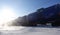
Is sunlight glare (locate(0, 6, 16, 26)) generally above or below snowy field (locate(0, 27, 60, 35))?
above

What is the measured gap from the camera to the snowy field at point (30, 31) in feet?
5.18

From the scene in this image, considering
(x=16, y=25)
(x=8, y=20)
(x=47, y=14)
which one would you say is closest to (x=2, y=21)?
(x=8, y=20)

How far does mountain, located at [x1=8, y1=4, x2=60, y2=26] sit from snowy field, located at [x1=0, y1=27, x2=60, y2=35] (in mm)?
85

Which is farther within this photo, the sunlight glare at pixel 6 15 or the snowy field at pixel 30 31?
the sunlight glare at pixel 6 15

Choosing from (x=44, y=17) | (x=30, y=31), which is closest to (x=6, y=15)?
(x=30, y=31)

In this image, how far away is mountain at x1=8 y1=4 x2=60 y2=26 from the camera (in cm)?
164

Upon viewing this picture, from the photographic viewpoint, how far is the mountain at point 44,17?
1.64 meters

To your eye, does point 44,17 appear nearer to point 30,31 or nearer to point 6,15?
point 30,31

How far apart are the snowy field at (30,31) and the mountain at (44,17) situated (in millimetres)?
85

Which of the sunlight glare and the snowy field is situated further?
the sunlight glare

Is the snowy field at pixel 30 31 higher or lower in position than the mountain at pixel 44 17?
lower

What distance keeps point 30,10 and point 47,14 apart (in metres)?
0.27

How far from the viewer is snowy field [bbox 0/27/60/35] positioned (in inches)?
62.2

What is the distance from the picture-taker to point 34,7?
1.68 metres
